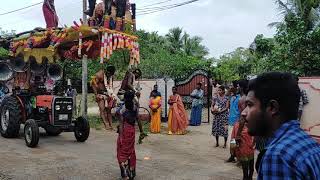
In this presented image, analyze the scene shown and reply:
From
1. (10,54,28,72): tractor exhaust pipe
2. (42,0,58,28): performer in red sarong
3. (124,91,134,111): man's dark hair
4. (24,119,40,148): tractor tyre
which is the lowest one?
(24,119,40,148): tractor tyre

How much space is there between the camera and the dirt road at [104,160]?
790 cm

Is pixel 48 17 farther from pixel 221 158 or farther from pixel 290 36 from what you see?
pixel 290 36

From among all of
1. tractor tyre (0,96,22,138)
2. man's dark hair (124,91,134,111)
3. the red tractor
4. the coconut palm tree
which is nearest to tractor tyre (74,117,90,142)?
the red tractor

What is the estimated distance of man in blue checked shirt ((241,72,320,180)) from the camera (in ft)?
5.73

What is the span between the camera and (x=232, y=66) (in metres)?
36.0

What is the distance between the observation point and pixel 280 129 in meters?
1.89

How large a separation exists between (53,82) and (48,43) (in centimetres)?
112

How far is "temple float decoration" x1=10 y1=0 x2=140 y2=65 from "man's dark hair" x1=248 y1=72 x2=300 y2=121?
821 centimetres

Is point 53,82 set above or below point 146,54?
below

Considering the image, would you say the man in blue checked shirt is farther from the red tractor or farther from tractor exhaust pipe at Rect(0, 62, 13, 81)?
tractor exhaust pipe at Rect(0, 62, 13, 81)

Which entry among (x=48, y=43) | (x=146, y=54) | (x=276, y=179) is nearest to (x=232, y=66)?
(x=146, y=54)

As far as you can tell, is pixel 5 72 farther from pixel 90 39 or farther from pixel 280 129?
pixel 280 129

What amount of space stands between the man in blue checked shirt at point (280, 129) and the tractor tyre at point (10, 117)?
32.5ft

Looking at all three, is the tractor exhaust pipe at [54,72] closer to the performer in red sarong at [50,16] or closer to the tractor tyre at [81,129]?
the performer in red sarong at [50,16]
